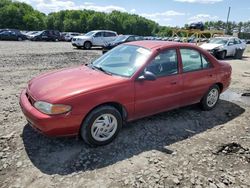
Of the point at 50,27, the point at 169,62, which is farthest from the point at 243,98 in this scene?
the point at 50,27

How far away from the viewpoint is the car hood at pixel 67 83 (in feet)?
12.5

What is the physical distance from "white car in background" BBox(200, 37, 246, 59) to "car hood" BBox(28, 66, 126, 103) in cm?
1434

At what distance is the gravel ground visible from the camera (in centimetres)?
338

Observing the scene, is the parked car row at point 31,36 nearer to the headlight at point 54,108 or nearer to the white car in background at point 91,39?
the white car in background at point 91,39

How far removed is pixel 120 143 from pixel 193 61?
2.32 m

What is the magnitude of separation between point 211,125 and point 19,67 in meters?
8.00

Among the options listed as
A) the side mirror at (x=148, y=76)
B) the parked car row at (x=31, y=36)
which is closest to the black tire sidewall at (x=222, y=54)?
the side mirror at (x=148, y=76)

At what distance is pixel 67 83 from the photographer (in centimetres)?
411

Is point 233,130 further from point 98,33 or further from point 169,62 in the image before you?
point 98,33

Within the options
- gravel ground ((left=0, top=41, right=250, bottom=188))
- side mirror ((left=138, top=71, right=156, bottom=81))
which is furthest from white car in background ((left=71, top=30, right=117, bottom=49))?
side mirror ((left=138, top=71, right=156, bottom=81))

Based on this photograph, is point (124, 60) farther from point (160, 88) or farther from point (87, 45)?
point (87, 45)

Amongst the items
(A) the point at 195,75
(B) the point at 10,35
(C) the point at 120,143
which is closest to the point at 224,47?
(A) the point at 195,75

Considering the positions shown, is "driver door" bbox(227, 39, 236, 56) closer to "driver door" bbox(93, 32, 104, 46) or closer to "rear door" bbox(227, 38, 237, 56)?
"rear door" bbox(227, 38, 237, 56)

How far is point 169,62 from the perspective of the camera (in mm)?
4859
